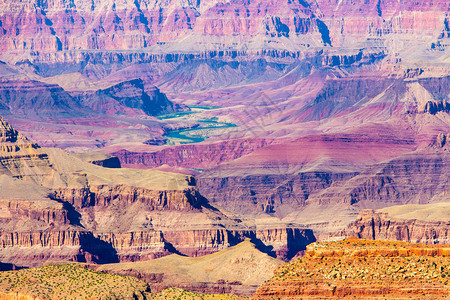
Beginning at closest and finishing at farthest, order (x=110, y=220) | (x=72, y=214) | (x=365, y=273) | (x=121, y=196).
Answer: (x=365, y=273) < (x=72, y=214) < (x=110, y=220) < (x=121, y=196)

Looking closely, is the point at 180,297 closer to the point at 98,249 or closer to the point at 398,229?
the point at 98,249

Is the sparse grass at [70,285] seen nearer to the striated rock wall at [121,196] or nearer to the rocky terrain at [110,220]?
the rocky terrain at [110,220]

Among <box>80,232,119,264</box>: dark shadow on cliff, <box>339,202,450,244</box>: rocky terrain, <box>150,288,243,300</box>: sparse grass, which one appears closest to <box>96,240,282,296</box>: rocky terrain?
<box>80,232,119,264</box>: dark shadow on cliff

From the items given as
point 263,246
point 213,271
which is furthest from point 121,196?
point 213,271

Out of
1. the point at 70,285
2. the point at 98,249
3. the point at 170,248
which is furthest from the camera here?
the point at 170,248

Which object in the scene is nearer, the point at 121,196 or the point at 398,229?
the point at 398,229

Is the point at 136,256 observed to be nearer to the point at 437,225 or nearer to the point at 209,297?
the point at 437,225

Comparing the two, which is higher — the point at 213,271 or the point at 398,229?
the point at 213,271

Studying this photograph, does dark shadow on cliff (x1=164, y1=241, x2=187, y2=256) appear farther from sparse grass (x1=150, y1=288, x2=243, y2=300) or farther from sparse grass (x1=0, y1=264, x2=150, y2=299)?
sparse grass (x1=150, y1=288, x2=243, y2=300)
